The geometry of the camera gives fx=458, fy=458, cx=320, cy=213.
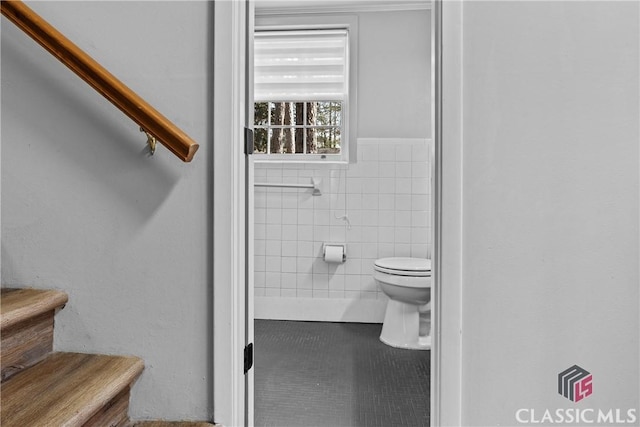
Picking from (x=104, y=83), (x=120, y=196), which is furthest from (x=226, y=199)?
(x=104, y=83)

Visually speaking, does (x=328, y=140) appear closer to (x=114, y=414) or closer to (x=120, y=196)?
(x=120, y=196)

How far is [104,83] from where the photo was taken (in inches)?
47.1

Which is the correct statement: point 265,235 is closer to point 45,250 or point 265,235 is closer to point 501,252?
point 45,250

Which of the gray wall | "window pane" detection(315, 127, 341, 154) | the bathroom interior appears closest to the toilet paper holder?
the bathroom interior

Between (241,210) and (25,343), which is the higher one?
(241,210)

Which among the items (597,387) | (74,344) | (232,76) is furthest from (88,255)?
(597,387)

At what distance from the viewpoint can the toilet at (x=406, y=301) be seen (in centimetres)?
266

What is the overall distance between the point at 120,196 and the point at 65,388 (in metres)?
0.54

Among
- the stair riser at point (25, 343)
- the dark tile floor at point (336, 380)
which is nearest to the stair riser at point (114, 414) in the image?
the stair riser at point (25, 343)

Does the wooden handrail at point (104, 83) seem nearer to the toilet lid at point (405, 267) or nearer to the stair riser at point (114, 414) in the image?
the stair riser at point (114, 414)

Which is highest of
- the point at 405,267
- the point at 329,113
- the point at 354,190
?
the point at 329,113

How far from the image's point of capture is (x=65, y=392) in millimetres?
1116

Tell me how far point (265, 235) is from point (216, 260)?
207cm

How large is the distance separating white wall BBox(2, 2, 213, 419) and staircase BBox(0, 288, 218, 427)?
0.05 m
